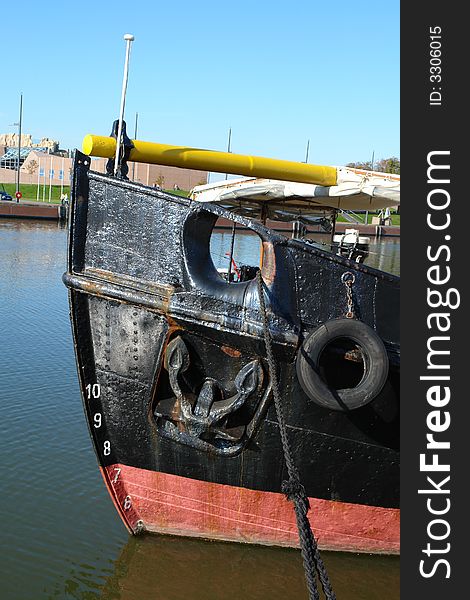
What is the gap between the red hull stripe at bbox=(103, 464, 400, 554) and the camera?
5.70m

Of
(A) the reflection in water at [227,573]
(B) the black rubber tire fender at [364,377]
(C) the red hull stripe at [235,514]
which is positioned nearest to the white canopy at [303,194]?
(B) the black rubber tire fender at [364,377]

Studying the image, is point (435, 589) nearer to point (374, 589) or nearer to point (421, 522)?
point (421, 522)

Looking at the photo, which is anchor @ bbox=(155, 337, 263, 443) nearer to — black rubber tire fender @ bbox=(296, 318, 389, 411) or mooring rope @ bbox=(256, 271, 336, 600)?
mooring rope @ bbox=(256, 271, 336, 600)

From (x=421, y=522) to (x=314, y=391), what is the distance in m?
1.11

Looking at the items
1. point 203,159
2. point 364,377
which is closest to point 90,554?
point 364,377

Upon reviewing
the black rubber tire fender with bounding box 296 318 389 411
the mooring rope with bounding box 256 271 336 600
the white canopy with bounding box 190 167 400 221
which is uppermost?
the white canopy with bounding box 190 167 400 221

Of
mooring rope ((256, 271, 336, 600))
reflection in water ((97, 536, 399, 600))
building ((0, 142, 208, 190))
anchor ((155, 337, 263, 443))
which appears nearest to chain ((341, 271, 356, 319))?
mooring rope ((256, 271, 336, 600))

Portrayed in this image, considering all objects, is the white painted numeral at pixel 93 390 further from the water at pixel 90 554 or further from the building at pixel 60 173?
the building at pixel 60 173

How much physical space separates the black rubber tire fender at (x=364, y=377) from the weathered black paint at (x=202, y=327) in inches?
6.8

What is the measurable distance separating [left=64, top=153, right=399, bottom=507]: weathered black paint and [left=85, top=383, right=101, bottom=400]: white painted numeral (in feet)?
0.11

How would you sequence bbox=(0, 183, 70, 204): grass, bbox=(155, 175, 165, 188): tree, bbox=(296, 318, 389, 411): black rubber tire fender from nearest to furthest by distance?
1. bbox=(296, 318, 389, 411): black rubber tire fender
2. bbox=(0, 183, 70, 204): grass
3. bbox=(155, 175, 165, 188): tree

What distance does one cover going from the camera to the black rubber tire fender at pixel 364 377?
4.98 metres

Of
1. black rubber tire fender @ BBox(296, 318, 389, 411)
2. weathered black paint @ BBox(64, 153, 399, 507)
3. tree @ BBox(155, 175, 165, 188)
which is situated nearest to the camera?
black rubber tire fender @ BBox(296, 318, 389, 411)

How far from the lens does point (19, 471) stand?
23.9 feet
